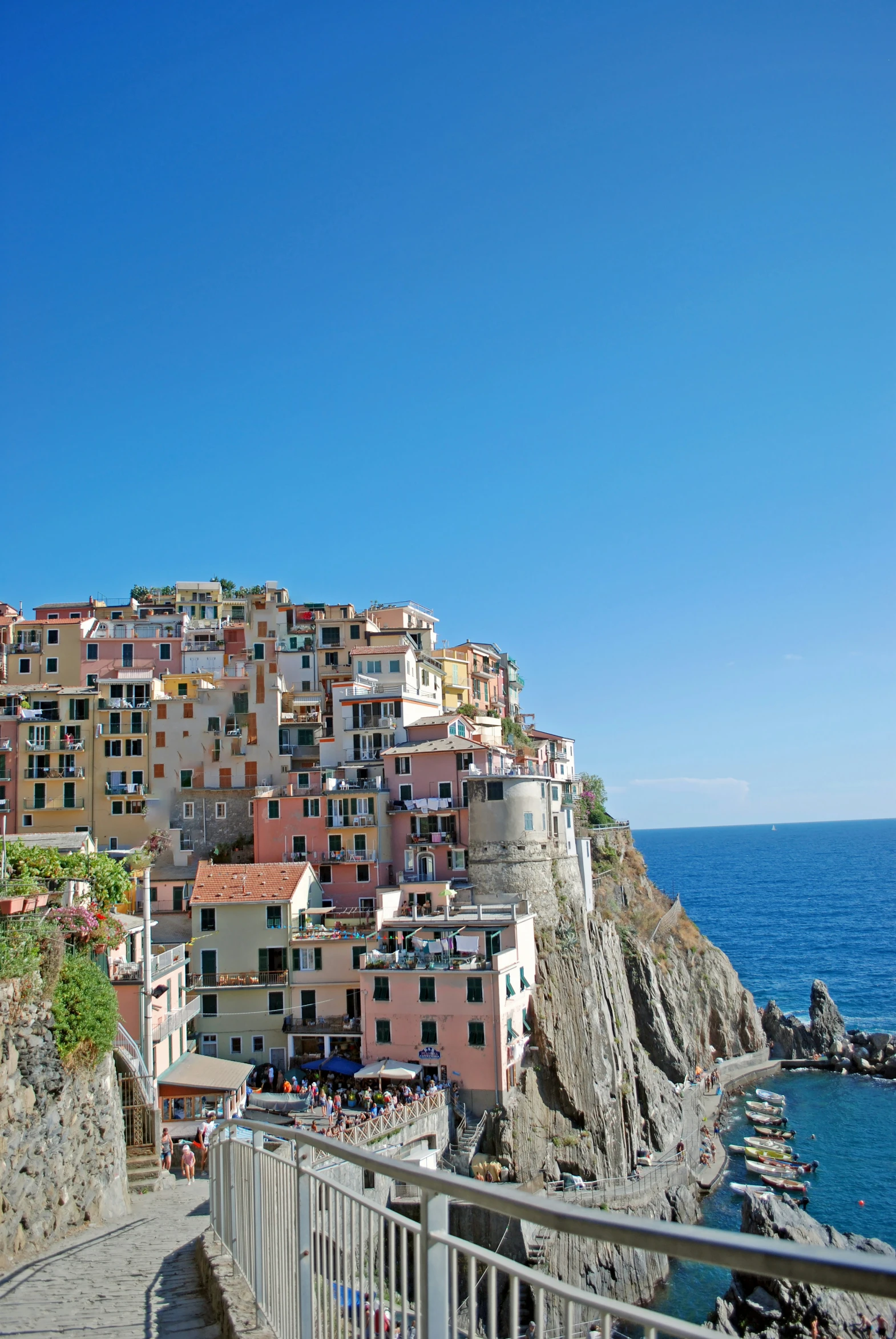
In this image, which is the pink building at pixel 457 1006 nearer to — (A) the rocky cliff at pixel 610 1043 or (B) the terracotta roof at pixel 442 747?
(A) the rocky cliff at pixel 610 1043

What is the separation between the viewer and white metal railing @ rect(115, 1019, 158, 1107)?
23684mm

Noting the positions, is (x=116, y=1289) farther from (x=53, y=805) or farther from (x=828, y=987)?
(x=828, y=987)

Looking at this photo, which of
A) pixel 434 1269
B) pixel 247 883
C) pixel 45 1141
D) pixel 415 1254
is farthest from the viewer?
pixel 247 883

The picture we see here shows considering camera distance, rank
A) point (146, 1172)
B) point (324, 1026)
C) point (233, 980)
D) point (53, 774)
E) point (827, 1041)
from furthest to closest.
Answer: point (827, 1041), point (53, 774), point (233, 980), point (324, 1026), point (146, 1172)

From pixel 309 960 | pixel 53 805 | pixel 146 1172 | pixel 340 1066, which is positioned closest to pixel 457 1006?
pixel 340 1066

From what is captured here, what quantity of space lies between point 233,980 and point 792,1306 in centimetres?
2444

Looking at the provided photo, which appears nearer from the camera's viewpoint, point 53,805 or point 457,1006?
point 457,1006

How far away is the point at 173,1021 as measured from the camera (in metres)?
32.5

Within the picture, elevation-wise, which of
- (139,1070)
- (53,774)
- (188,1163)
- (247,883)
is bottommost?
(188,1163)

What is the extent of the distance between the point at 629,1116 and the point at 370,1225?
39884mm

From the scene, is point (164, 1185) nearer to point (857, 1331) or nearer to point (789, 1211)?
point (857, 1331)

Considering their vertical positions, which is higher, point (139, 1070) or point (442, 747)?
point (442, 747)

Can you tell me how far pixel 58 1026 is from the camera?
17.6 m

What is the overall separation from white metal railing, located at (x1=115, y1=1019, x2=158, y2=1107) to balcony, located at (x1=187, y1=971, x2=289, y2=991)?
46.7 feet
